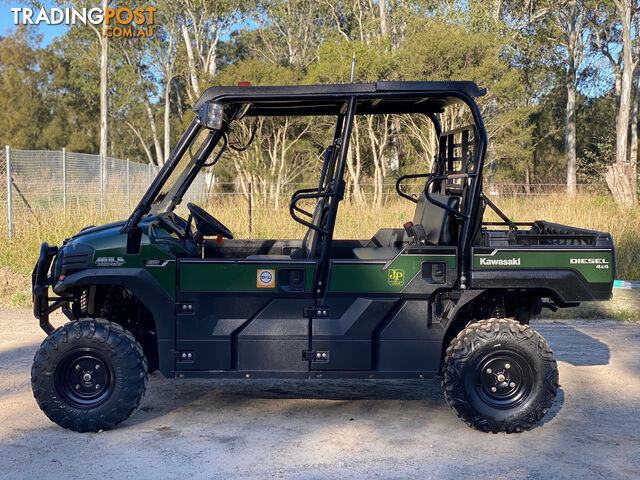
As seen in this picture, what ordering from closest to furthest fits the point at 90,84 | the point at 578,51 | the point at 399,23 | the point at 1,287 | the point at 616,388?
the point at 616,388 < the point at 1,287 < the point at 399,23 < the point at 578,51 < the point at 90,84

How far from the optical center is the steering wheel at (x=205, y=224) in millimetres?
5262

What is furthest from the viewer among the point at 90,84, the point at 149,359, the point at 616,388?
the point at 90,84

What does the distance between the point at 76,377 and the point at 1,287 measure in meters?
5.61

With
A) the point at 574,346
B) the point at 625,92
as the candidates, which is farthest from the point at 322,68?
the point at 574,346

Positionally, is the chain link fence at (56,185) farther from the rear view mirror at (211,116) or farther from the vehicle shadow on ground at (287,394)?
the rear view mirror at (211,116)

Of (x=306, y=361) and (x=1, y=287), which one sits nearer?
(x=306, y=361)

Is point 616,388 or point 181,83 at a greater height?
point 181,83

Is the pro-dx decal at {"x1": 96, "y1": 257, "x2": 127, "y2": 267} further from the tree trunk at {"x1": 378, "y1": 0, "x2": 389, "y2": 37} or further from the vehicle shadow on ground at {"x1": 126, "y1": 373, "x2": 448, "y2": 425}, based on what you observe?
the tree trunk at {"x1": 378, "y1": 0, "x2": 389, "y2": 37}

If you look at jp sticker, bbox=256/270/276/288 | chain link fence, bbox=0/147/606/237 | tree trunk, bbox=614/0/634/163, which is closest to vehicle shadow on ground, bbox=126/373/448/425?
jp sticker, bbox=256/270/276/288

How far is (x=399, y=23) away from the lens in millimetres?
33938

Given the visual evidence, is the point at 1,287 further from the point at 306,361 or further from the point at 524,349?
the point at 524,349

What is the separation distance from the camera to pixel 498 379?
4.82 metres

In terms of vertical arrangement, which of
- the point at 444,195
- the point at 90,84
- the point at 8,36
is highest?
the point at 8,36

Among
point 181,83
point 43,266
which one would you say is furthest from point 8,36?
point 43,266
